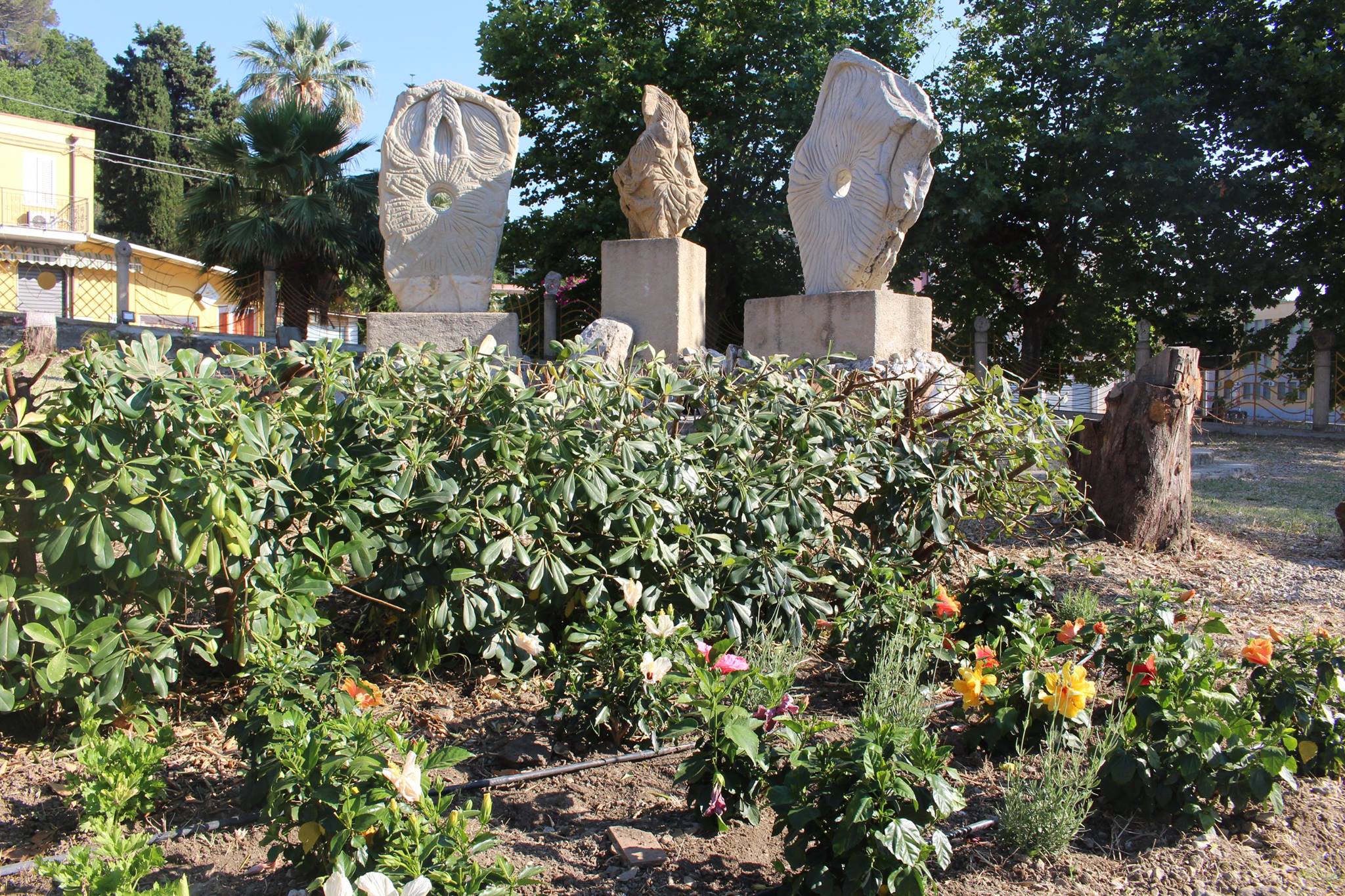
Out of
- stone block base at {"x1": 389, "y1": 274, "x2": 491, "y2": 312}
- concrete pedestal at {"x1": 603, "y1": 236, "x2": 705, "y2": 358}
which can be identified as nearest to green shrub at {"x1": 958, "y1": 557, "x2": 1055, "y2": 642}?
concrete pedestal at {"x1": 603, "y1": 236, "x2": 705, "y2": 358}

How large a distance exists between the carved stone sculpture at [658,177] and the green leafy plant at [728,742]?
589 cm

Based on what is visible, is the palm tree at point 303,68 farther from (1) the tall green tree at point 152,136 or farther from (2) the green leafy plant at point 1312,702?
(2) the green leafy plant at point 1312,702

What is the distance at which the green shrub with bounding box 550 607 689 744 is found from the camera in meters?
2.43

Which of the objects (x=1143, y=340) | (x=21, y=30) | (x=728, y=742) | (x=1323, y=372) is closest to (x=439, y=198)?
(x=728, y=742)

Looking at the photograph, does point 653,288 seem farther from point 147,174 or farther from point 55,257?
point 147,174

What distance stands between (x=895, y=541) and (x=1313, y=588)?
2.34 meters

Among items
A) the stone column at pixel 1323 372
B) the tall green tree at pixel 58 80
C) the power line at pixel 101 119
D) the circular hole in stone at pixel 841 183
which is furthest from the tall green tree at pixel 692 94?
the tall green tree at pixel 58 80

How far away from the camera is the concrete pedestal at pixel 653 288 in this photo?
7.39 m

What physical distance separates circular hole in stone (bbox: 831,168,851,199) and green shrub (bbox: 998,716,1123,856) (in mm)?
5398

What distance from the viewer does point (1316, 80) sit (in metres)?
12.1

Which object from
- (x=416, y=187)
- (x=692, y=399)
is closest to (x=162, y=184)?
(x=416, y=187)

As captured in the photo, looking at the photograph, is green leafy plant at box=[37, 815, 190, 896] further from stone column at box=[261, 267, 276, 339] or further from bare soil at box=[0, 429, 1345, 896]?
A: stone column at box=[261, 267, 276, 339]

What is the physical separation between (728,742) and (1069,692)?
35.4 inches

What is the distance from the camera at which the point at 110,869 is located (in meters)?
1.62
